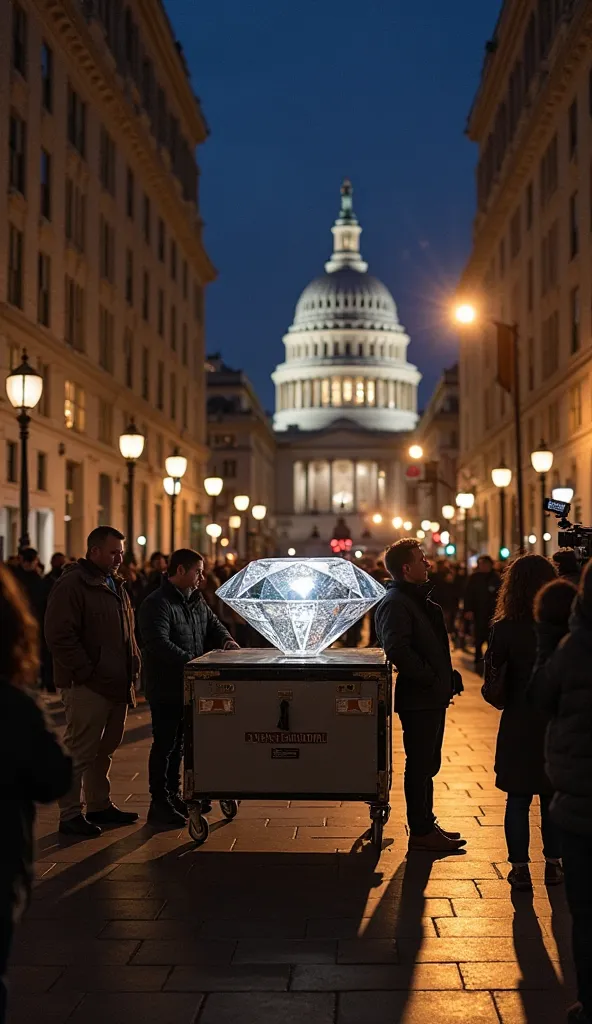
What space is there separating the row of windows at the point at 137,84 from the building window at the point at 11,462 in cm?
925

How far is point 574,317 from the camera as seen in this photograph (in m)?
44.5

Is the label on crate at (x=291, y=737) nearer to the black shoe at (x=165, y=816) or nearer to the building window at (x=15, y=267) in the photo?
the black shoe at (x=165, y=816)

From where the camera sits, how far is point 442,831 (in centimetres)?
962

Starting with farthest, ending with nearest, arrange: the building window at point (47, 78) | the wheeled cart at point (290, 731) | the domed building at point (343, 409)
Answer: the domed building at point (343, 409) < the building window at point (47, 78) < the wheeled cart at point (290, 731)

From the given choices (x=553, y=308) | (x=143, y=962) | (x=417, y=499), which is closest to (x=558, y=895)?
(x=143, y=962)

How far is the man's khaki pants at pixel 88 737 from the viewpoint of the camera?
1025 centimetres

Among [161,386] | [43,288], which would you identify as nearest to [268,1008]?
[43,288]

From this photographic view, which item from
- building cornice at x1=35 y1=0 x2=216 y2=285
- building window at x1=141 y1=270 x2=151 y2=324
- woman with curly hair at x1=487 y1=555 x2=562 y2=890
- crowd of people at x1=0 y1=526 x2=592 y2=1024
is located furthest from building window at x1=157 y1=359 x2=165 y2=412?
woman with curly hair at x1=487 y1=555 x2=562 y2=890

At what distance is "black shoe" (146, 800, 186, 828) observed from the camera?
34.4 ft

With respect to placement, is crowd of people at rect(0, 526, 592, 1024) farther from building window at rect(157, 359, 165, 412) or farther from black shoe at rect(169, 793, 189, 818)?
building window at rect(157, 359, 165, 412)

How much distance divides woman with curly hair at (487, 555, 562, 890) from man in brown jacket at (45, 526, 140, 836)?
3022 mm

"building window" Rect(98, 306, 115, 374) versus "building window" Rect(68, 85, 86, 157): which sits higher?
"building window" Rect(68, 85, 86, 157)

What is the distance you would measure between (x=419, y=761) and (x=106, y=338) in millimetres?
37829

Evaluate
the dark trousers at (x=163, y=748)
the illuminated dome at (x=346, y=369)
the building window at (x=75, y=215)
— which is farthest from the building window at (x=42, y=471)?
the illuminated dome at (x=346, y=369)
